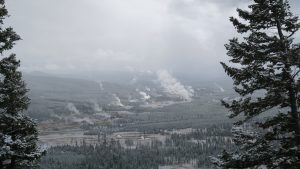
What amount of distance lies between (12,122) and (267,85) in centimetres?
1709

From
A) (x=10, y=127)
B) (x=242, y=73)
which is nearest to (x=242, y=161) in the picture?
(x=242, y=73)

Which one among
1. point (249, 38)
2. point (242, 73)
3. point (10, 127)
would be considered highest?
point (249, 38)

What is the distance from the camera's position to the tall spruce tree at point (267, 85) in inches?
947

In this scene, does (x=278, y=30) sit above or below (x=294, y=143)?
above

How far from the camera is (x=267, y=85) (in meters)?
24.8

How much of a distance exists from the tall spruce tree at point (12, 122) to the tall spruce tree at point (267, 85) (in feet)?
42.4

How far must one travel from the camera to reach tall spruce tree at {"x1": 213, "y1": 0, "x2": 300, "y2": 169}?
947 inches

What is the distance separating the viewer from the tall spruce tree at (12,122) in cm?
2589

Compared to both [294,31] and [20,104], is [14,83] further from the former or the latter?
[294,31]

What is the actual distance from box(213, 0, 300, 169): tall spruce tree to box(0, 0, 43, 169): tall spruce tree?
1294 cm

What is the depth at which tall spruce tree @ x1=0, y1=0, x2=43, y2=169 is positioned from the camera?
2589 centimetres

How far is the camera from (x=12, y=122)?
2873 cm

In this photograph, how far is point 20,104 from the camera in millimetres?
31359

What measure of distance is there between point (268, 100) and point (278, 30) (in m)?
4.33
